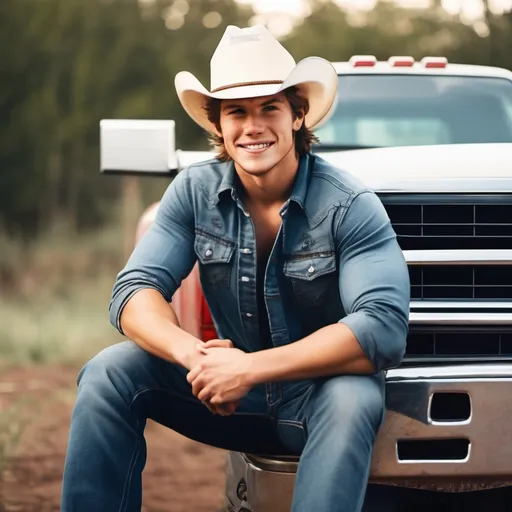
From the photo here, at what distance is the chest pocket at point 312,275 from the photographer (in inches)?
135

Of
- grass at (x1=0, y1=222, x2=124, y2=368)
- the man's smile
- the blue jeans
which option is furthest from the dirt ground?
the man's smile

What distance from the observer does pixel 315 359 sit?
3227 millimetres

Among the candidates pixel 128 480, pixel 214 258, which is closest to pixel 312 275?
pixel 214 258

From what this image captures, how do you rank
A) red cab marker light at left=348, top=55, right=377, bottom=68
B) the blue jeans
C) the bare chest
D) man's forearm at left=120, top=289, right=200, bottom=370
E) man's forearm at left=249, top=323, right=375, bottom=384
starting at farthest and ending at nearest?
red cab marker light at left=348, top=55, right=377, bottom=68 → the bare chest → man's forearm at left=120, top=289, right=200, bottom=370 → man's forearm at left=249, top=323, right=375, bottom=384 → the blue jeans

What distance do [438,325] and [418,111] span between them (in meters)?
1.75

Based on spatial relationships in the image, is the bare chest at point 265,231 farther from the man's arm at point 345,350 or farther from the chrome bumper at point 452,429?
the chrome bumper at point 452,429

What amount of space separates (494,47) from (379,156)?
10412mm

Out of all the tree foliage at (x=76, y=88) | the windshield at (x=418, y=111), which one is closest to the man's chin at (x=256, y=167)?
the windshield at (x=418, y=111)

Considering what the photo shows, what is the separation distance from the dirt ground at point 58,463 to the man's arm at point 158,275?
167 cm

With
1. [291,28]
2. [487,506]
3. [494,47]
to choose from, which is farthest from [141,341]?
[291,28]

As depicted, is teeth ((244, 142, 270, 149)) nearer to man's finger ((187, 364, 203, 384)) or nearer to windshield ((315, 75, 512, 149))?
man's finger ((187, 364, 203, 384))

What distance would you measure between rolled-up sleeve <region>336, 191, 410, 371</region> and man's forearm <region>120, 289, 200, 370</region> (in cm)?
44

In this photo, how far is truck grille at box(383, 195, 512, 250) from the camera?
3637 millimetres

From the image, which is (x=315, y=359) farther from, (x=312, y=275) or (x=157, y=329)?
(x=157, y=329)
